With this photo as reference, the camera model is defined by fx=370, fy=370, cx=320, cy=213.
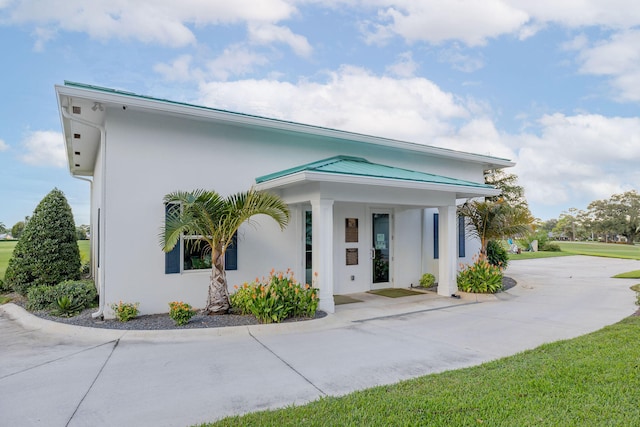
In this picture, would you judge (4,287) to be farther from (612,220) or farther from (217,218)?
(612,220)

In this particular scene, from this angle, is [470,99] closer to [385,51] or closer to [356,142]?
[385,51]

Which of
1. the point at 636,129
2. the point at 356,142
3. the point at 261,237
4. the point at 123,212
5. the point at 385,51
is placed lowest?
the point at 261,237

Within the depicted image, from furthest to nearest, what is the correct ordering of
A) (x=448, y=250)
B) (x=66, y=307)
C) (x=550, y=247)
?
(x=550, y=247) < (x=448, y=250) < (x=66, y=307)

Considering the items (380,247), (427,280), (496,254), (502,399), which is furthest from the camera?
(496,254)

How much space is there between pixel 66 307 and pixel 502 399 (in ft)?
25.3

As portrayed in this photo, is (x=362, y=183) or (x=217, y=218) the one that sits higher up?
(x=362, y=183)

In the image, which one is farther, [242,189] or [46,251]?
[46,251]

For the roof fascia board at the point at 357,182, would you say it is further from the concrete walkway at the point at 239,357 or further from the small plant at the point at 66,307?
the small plant at the point at 66,307

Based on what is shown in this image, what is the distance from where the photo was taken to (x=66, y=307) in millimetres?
7297

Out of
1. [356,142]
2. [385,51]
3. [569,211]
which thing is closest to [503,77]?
[385,51]

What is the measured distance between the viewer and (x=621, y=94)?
14.4 metres

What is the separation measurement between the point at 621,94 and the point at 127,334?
59.9 ft

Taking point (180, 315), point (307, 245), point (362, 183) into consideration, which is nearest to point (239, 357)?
point (180, 315)

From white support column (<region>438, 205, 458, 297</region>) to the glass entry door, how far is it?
1.56 meters
